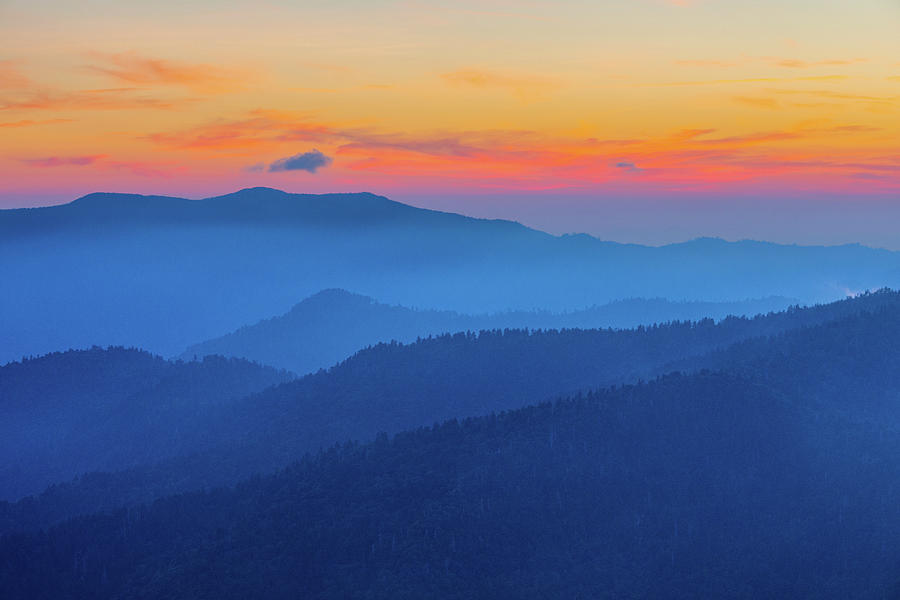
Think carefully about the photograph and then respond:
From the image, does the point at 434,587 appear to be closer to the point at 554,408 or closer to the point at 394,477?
the point at 394,477

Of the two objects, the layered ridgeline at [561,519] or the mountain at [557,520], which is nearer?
the mountain at [557,520]

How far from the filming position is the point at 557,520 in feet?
542

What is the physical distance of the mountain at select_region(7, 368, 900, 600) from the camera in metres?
151

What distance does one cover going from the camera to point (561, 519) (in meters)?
166

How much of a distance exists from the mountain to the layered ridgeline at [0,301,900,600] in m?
0.35

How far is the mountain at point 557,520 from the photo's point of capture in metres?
151

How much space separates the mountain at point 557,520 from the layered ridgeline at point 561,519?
0.35m

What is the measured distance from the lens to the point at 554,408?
198 m

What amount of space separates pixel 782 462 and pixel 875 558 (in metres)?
30.3

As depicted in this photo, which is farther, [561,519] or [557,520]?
[561,519]

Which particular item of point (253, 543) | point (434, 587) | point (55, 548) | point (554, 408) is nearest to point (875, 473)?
point (554, 408)

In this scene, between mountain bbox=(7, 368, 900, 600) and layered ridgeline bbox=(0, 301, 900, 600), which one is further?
layered ridgeline bbox=(0, 301, 900, 600)

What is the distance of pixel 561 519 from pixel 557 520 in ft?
2.70

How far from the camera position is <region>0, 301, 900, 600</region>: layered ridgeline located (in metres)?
152
